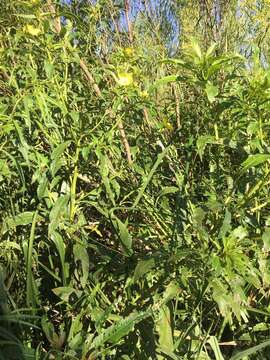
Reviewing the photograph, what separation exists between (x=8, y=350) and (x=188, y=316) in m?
0.57

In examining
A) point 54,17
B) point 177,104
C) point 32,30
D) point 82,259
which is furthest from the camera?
point 177,104

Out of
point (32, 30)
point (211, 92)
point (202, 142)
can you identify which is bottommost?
point (202, 142)

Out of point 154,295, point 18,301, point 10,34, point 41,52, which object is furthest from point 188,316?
point 10,34

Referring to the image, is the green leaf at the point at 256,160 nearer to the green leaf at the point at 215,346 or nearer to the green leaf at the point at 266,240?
the green leaf at the point at 266,240

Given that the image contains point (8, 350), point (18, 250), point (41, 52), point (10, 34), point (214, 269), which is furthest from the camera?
point (10, 34)

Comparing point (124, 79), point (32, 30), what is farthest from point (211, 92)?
point (32, 30)

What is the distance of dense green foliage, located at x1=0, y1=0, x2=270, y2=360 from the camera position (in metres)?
1.53

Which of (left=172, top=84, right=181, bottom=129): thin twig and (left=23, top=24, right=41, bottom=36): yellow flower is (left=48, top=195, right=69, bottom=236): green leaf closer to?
(left=23, top=24, right=41, bottom=36): yellow flower

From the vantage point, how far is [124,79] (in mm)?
1896

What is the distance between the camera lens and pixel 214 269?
1.51m

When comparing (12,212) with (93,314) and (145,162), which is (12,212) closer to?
(93,314)

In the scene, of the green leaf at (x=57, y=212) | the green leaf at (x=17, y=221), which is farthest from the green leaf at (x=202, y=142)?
the green leaf at (x=17, y=221)

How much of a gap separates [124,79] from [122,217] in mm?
478

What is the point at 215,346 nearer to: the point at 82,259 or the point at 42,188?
the point at 82,259
